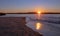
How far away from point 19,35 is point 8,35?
0.55 meters

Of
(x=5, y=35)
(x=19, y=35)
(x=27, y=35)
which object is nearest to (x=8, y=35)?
(x=5, y=35)

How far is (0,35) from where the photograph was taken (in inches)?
252

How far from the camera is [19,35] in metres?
6.45

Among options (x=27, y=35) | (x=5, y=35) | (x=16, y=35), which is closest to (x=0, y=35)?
(x=5, y=35)

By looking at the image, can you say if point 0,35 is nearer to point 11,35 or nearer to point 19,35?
point 11,35

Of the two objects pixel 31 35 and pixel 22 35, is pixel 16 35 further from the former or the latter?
pixel 31 35

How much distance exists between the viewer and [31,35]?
6289 mm

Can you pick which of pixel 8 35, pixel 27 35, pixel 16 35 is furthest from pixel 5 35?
pixel 27 35

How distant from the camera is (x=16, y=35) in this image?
21.3 ft

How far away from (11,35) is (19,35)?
40cm

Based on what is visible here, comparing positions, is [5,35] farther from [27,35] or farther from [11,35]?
[27,35]

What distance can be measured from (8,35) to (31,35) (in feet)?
3.79

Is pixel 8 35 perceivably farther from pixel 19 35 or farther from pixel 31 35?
pixel 31 35

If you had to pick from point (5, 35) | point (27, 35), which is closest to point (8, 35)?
point (5, 35)
